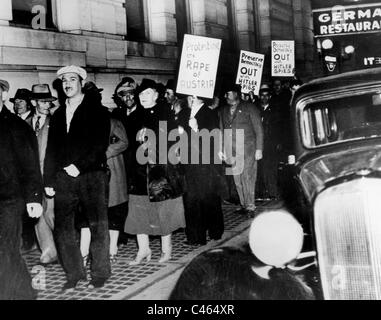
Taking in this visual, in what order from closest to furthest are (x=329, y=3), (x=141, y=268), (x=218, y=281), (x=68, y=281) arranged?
(x=218, y=281) < (x=68, y=281) < (x=141, y=268) < (x=329, y=3)

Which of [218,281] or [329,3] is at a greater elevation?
[329,3]

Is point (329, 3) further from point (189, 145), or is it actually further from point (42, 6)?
point (189, 145)

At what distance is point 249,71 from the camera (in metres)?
9.48

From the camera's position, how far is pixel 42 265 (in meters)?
5.75

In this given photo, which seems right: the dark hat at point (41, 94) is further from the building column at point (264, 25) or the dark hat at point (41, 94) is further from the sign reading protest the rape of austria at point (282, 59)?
the building column at point (264, 25)

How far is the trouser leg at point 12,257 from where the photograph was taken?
12.8ft

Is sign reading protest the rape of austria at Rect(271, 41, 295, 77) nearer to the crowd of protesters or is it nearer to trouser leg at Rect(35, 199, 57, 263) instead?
the crowd of protesters

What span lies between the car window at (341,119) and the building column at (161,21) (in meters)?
7.19

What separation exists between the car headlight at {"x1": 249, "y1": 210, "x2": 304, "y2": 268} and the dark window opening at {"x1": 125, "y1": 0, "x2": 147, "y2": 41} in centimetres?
775

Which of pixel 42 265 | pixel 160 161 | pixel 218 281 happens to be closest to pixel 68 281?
pixel 42 265

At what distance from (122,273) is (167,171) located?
121 centimetres

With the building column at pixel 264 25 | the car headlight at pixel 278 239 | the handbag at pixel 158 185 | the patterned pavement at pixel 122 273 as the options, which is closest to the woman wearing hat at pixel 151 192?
the handbag at pixel 158 185

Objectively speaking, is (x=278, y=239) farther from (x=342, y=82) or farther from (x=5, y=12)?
(x=5, y=12)
